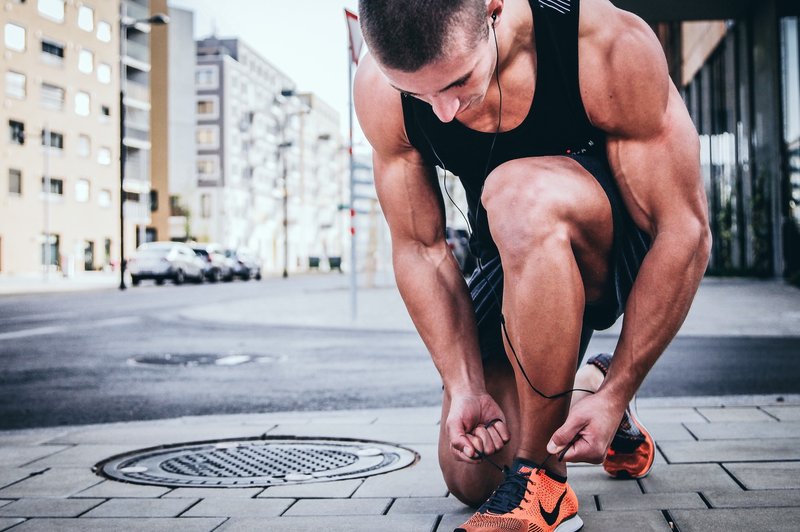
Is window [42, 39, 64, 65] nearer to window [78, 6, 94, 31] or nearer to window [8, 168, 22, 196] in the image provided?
window [78, 6, 94, 31]

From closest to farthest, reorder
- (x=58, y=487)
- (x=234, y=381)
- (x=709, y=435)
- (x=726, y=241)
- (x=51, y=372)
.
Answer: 1. (x=58, y=487)
2. (x=709, y=435)
3. (x=234, y=381)
4. (x=51, y=372)
5. (x=726, y=241)

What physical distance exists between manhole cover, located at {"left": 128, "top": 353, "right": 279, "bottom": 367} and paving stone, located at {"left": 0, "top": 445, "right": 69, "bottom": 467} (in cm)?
362

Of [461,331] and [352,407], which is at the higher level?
[461,331]

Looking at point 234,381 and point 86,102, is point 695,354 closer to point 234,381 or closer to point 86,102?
point 234,381

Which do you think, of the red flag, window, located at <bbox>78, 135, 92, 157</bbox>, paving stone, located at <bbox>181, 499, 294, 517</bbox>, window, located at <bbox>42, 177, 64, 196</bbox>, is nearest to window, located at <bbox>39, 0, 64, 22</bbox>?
window, located at <bbox>78, 135, 92, 157</bbox>

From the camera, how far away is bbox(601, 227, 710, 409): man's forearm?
7.28ft

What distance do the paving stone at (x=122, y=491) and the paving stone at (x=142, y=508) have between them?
7cm

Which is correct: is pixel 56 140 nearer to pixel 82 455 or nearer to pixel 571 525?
pixel 82 455

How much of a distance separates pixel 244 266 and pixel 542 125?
39.1m

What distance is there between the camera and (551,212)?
216 centimetres

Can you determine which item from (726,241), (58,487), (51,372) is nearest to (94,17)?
(726,241)

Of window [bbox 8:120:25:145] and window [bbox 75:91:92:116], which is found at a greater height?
window [bbox 75:91:92:116]

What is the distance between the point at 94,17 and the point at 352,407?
5360 cm

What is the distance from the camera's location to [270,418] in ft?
14.8
